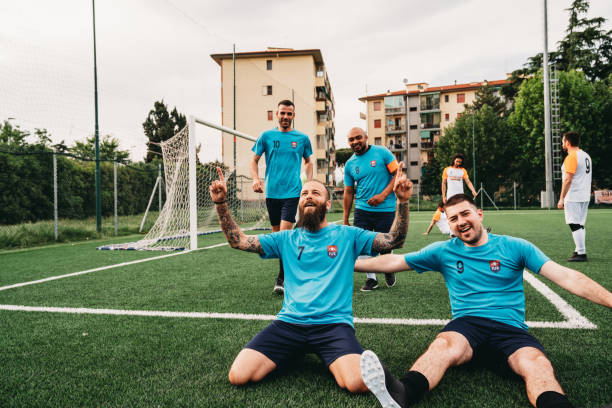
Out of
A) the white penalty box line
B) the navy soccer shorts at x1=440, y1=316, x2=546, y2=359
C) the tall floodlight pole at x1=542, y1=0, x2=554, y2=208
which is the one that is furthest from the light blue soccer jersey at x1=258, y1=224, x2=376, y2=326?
the tall floodlight pole at x1=542, y1=0, x2=554, y2=208

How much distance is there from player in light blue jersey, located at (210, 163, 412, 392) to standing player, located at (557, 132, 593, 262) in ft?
17.2

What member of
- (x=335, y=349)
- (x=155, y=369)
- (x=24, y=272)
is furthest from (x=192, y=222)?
(x=335, y=349)

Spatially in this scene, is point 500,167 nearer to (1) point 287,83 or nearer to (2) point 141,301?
(1) point 287,83

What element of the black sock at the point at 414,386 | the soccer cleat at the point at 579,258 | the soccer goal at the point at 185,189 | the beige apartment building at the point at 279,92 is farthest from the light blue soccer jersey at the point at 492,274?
the beige apartment building at the point at 279,92

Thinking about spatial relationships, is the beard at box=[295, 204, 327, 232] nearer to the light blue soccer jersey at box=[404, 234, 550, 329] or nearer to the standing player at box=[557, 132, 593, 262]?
the light blue soccer jersey at box=[404, 234, 550, 329]

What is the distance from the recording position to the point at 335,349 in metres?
2.31

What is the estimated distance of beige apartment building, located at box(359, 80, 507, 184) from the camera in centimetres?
6588

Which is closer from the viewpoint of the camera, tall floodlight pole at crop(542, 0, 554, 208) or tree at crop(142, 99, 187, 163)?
tall floodlight pole at crop(542, 0, 554, 208)

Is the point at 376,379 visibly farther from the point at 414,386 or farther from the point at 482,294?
the point at 482,294

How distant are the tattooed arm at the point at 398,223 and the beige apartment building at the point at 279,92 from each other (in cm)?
3298

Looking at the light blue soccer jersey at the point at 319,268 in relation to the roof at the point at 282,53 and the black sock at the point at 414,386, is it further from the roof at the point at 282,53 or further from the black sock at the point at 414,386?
the roof at the point at 282,53

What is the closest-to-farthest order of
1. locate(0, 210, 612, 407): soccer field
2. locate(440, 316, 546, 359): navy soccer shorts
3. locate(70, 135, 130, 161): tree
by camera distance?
locate(0, 210, 612, 407): soccer field
locate(440, 316, 546, 359): navy soccer shorts
locate(70, 135, 130, 161): tree

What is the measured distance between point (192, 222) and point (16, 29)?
7.06 metres

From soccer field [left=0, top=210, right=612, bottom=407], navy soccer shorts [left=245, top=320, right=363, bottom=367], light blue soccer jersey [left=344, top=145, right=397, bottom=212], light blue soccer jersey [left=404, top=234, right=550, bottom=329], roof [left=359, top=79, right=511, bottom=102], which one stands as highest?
roof [left=359, top=79, right=511, bottom=102]
